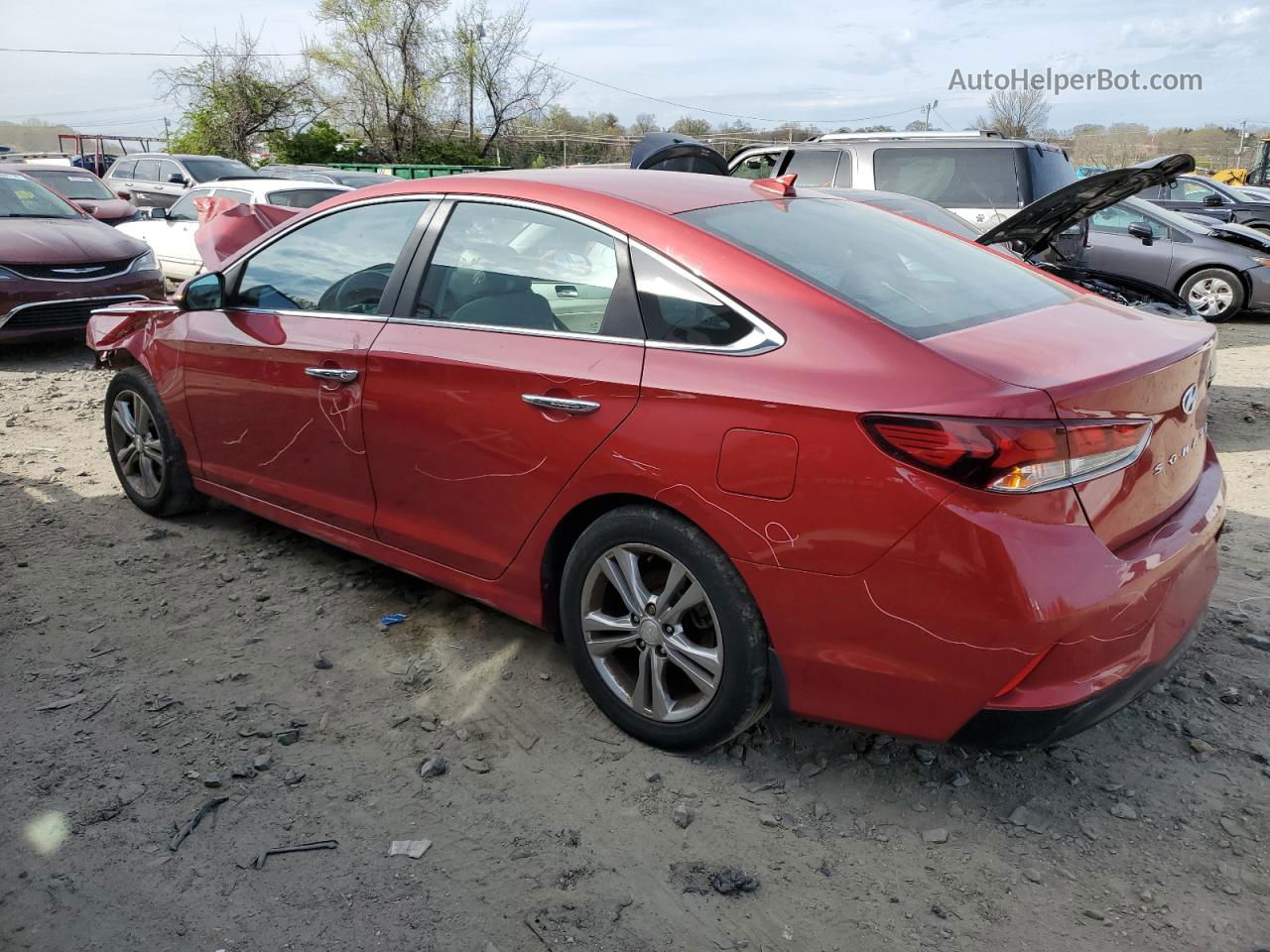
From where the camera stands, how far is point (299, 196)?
1110cm

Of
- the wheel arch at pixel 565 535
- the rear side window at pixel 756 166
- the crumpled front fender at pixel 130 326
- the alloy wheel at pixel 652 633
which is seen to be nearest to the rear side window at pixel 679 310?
the wheel arch at pixel 565 535

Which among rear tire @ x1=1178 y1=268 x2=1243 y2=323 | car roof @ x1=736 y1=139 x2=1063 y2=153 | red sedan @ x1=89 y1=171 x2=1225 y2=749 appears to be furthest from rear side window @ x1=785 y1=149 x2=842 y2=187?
red sedan @ x1=89 y1=171 x2=1225 y2=749

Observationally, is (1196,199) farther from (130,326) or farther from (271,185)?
(130,326)

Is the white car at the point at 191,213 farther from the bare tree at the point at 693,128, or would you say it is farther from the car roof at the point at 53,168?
the bare tree at the point at 693,128

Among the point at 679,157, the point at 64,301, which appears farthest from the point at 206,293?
the point at 64,301

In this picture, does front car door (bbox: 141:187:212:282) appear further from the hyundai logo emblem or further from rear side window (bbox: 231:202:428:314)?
the hyundai logo emblem

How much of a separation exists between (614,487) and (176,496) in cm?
280

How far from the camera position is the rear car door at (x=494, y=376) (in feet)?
9.43

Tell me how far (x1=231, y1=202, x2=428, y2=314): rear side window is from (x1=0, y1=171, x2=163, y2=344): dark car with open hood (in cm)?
538

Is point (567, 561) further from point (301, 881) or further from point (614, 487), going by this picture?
point (301, 881)

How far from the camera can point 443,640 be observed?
3684mm

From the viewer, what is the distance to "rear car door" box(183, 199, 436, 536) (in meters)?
3.57

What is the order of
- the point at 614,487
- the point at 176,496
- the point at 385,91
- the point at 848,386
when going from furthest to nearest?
the point at 385,91, the point at 176,496, the point at 614,487, the point at 848,386

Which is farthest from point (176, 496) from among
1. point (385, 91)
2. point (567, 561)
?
point (385, 91)
